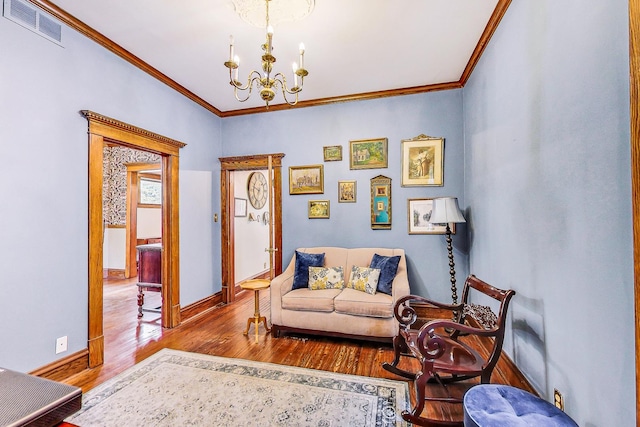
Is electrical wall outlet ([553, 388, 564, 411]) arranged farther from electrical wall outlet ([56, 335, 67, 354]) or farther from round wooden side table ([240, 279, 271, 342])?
electrical wall outlet ([56, 335, 67, 354])

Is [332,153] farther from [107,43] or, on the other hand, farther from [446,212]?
[107,43]

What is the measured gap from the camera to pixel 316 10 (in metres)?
2.33

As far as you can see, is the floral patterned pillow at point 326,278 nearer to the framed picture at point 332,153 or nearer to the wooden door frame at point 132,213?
the framed picture at point 332,153

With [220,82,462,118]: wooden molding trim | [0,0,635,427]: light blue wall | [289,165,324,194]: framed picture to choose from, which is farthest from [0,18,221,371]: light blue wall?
[289,165,324,194]: framed picture

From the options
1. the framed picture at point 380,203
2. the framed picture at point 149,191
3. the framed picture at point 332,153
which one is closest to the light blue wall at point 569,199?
the framed picture at point 380,203

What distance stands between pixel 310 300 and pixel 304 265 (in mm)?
562

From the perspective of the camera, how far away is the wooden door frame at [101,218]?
2.57m

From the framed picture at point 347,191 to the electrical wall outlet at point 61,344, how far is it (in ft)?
10.5

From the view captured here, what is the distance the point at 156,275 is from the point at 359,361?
9.16 feet

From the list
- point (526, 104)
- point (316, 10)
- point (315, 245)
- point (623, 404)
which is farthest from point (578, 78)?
point (315, 245)

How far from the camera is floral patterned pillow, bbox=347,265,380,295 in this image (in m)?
3.19

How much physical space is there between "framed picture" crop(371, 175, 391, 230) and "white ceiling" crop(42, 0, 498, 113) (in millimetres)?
1268

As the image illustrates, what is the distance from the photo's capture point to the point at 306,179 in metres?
4.14

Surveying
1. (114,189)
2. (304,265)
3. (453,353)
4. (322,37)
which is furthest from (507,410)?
(114,189)
